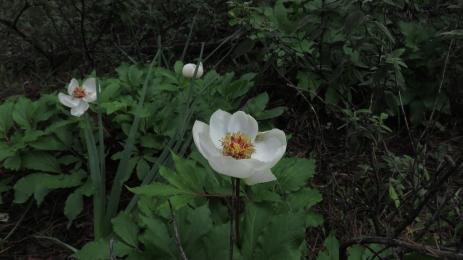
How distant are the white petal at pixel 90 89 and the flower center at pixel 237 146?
111 centimetres

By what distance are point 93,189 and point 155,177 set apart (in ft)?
1.00

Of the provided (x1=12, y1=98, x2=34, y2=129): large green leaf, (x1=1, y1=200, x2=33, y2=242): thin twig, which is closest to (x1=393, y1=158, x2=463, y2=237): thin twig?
(x1=1, y1=200, x2=33, y2=242): thin twig

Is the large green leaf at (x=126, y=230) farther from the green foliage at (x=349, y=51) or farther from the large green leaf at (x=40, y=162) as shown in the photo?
the green foliage at (x=349, y=51)

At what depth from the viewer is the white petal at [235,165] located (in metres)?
0.97

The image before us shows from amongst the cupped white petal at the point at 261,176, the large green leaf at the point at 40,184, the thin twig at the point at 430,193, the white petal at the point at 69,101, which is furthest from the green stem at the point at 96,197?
the thin twig at the point at 430,193

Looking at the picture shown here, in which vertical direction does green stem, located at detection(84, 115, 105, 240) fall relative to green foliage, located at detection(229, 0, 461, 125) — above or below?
below

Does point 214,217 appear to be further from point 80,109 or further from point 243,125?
point 80,109

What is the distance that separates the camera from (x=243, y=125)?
1271 millimetres

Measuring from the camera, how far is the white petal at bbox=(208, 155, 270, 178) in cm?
97

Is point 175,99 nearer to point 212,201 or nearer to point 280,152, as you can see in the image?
point 212,201

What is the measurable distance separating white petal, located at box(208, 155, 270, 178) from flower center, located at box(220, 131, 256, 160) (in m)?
0.12

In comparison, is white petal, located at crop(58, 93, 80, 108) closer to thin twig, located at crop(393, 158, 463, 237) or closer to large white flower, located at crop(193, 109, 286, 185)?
large white flower, located at crop(193, 109, 286, 185)

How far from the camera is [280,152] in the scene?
1062 mm

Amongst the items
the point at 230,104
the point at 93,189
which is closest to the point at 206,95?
the point at 230,104
